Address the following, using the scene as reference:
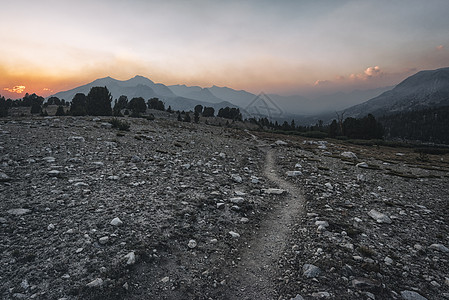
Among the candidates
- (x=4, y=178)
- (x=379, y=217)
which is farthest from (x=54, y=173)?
(x=379, y=217)

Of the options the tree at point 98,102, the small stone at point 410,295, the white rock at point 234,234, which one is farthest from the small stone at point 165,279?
the tree at point 98,102

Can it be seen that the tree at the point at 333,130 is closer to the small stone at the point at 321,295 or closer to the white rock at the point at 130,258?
the small stone at the point at 321,295

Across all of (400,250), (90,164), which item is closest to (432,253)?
(400,250)

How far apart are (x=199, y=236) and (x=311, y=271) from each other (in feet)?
12.6

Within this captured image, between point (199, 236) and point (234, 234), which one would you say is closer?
point (199, 236)

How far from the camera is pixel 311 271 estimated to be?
6.18m

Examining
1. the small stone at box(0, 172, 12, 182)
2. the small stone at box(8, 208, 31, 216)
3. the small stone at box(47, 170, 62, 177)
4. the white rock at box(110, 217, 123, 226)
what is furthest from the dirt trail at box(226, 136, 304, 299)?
the small stone at box(0, 172, 12, 182)

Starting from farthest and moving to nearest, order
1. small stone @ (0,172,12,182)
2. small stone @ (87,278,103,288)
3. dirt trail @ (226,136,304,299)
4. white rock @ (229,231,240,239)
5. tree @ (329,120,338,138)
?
tree @ (329,120,338,138) < small stone @ (0,172,12,182) < white rock @ (229,231,240,239) < dirt trail @ (226,136,304,299) < small stone @ (87,278,103,288)

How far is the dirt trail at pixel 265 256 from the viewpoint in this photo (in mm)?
5695

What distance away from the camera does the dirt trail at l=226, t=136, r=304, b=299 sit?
570 centimetres

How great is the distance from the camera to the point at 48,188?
9414mm

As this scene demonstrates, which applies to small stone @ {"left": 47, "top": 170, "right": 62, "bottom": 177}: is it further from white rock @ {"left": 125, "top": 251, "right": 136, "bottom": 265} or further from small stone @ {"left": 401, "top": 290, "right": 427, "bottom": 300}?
small stone @ {"left": 401, "top": 290, "right": 427, "bottom": 300}

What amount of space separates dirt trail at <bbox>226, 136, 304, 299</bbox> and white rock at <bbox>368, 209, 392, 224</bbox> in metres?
3.27

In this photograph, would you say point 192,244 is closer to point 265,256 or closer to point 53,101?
point 265,256
